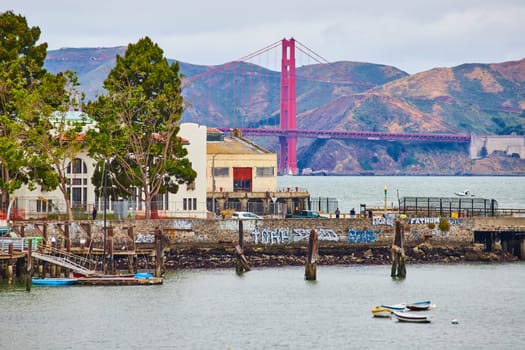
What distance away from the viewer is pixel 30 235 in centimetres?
7494

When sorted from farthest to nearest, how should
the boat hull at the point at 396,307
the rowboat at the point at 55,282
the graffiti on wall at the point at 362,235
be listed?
the graffiti on wall at the point at 362,235, the rowboat at the point at 55,282, the boat hull at the point at 396,307

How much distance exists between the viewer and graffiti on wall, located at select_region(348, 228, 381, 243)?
266 ft

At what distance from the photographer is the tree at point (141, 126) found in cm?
8225

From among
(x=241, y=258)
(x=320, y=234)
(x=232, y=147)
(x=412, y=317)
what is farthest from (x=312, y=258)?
(x=232, y=147)

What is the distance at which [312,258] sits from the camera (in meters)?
70.0

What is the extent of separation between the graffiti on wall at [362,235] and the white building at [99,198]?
1189cm

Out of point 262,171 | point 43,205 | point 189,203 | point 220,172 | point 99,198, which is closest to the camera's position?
point 43,205

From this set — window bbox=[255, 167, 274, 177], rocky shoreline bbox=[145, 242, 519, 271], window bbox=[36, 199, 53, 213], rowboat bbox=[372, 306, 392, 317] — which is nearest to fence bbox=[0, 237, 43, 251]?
rocky shoreline bbox=[145, 242, 519, 271]

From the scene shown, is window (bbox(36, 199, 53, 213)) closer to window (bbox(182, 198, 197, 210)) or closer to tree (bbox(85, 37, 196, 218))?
tree (bbox(85, 37, 196, 218))

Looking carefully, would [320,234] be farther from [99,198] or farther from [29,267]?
[29,267]

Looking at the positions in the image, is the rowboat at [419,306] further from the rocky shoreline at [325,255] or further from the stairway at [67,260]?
the rocky shoreline at [325,255]

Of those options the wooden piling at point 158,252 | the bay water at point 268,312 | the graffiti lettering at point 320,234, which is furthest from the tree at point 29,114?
the graffiti lettering at point 320,234

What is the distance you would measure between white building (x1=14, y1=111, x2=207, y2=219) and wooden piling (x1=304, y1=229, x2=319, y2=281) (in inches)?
630

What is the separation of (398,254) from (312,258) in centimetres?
594
